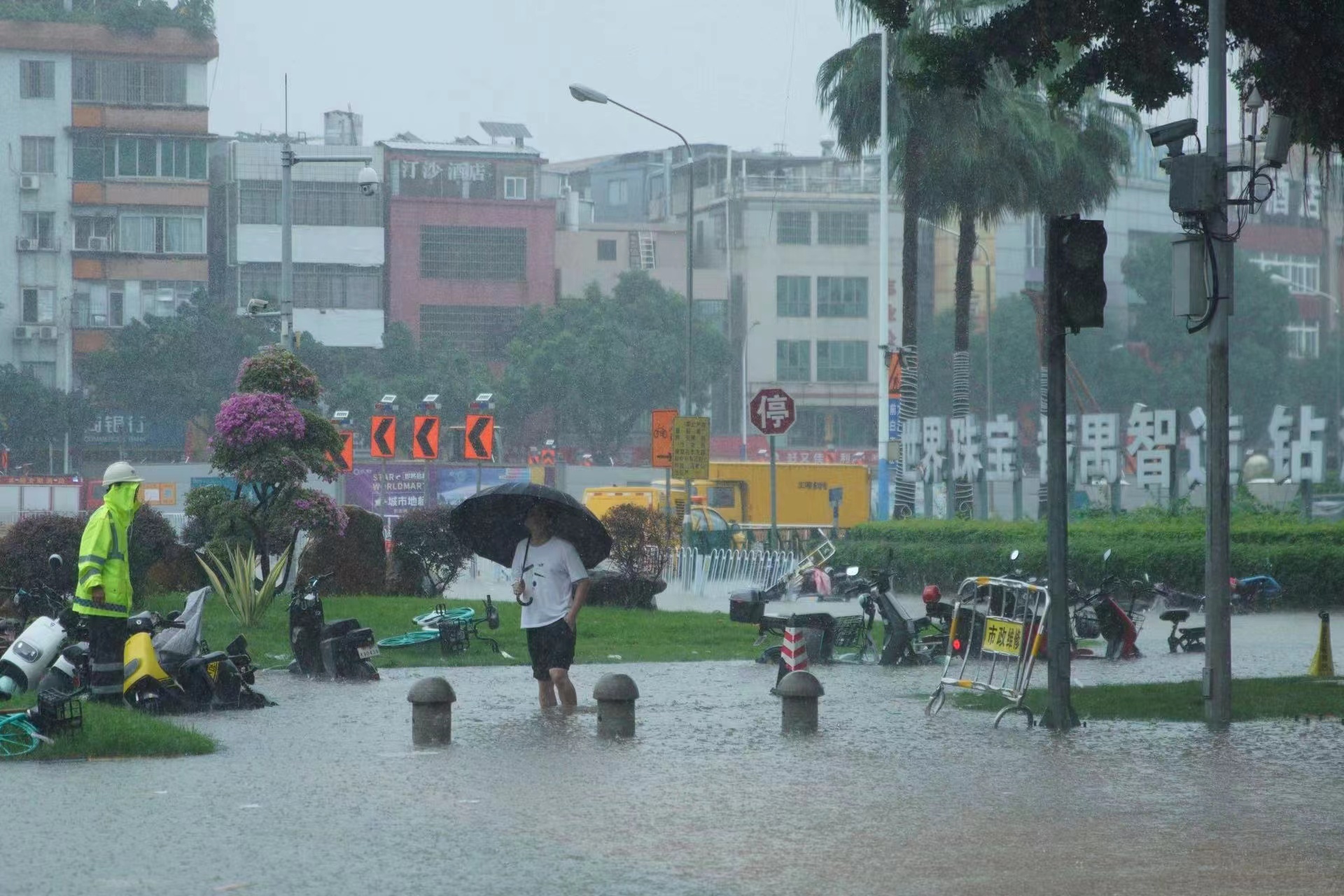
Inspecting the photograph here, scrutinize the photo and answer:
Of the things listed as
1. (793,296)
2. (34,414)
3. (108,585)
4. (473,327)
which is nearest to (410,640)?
(108,585)

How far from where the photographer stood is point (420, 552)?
85.8 ft

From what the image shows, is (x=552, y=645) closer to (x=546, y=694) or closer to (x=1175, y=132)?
(x=546, y=694)

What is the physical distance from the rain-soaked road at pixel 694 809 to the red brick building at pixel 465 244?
227 ft

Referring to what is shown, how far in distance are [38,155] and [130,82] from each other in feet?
15.8

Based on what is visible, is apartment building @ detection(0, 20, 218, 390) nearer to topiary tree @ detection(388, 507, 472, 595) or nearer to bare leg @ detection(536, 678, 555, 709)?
topiary tree @ detection(388, 507, 472, 595)

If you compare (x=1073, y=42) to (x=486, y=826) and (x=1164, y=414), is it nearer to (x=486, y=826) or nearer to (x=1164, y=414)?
(x=486, y=826)

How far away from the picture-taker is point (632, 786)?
388 inches

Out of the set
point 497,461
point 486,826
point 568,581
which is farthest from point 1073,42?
→ point 497,461

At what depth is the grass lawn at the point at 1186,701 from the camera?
13016 mm

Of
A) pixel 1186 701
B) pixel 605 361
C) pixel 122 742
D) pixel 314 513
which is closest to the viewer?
pixel 122 742

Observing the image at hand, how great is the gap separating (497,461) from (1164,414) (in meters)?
38.7

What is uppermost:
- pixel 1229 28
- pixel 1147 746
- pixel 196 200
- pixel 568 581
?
pixel 196 200

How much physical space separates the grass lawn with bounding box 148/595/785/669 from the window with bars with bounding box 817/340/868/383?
6376 cm

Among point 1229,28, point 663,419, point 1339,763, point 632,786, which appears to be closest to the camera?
point 632,786
